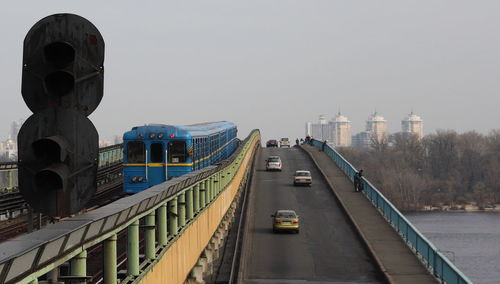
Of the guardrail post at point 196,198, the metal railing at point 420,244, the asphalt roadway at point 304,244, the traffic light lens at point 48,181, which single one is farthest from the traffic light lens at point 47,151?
the asphalt roadway at point 304,244

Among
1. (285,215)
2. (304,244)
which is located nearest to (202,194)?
(304,244)

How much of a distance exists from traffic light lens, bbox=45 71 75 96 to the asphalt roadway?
20.5 metres

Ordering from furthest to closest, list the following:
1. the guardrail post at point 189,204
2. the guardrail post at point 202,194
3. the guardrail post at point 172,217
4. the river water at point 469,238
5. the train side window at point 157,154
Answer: the river water at point 469,238
the train side window at point 157,154
the guardrail post at point 202,194
the guardrail post at point 189,204
the guardrail post at point 172,217

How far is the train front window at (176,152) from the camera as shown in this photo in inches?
1165

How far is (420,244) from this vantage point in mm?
28688

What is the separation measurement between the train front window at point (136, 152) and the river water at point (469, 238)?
98.0 feet

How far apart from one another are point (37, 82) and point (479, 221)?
458ft

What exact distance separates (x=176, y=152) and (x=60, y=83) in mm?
24297

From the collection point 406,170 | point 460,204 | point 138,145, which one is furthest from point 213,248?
point 406,170

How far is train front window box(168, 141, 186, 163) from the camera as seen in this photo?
29.6 m

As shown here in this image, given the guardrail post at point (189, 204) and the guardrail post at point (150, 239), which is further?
the guardrail post at point (189, 204)

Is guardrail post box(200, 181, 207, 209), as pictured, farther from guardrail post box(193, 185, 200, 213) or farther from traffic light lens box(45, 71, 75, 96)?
traffic light lens box(45, 71, 75, 96)

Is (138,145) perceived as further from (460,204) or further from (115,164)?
(460,204)

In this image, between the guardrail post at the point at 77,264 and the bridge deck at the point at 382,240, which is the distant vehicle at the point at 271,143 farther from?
the guardrail post at the point at 77,264
